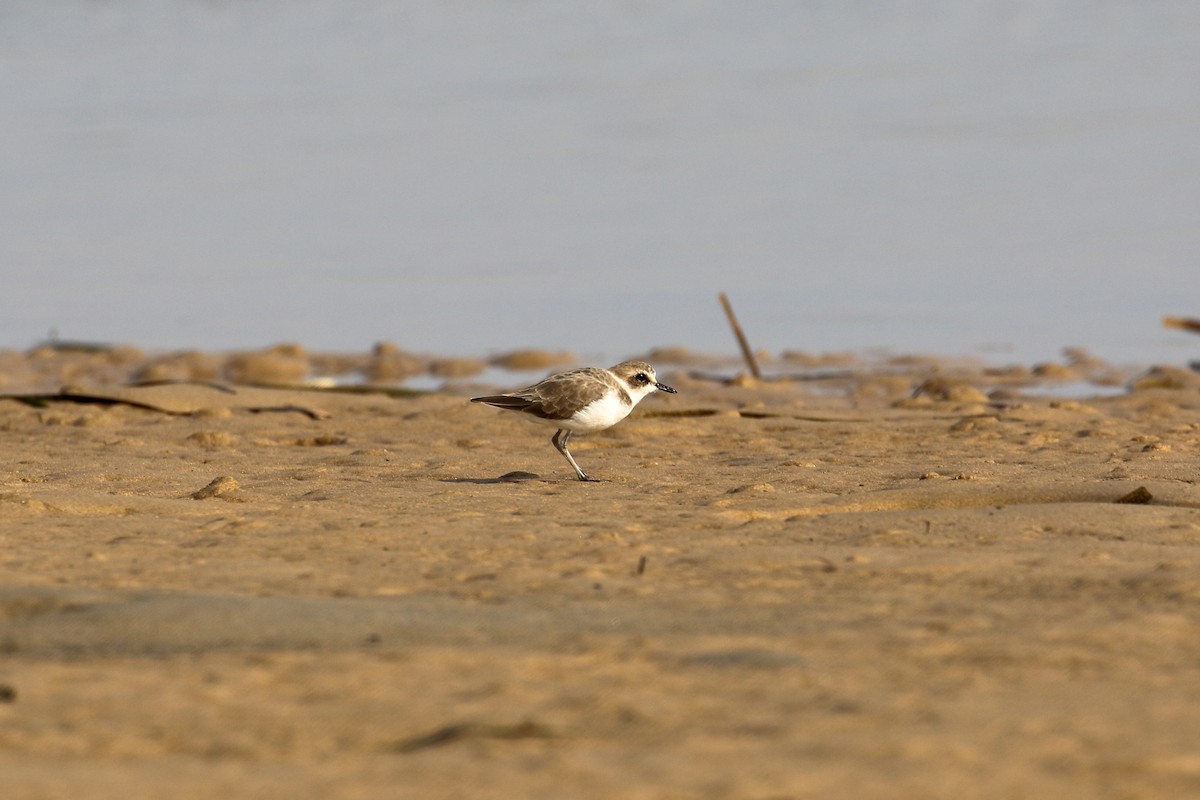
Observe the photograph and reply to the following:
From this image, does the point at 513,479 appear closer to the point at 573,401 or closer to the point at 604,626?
the point at 573,401

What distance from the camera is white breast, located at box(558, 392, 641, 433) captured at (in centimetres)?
931

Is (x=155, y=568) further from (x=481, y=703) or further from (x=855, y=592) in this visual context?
(x=855, y=592)

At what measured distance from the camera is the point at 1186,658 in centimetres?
456

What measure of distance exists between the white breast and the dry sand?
289 millimetres

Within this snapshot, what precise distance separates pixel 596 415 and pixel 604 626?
14.3 ft

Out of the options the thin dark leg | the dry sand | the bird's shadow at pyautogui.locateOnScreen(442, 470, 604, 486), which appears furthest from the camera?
the thin dark leg

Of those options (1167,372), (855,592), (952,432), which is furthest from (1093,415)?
(855,592)

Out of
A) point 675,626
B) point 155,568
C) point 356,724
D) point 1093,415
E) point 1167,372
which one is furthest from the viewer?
point 1167,372

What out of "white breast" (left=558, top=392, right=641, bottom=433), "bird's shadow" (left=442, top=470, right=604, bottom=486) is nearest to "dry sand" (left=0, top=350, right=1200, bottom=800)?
"bird's shadow" (left=442, top=470, right=604, bottom=486)

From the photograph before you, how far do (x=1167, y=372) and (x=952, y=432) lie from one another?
5903 millimetres

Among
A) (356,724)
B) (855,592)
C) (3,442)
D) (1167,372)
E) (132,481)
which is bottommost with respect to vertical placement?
(356,724)

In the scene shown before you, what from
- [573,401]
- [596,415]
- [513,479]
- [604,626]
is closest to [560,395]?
[573,401]

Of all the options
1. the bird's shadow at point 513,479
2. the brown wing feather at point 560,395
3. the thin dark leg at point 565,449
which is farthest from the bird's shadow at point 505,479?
the brown wing feather at point 560,395

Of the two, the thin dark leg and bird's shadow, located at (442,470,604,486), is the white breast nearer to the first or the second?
the thin dark leg
